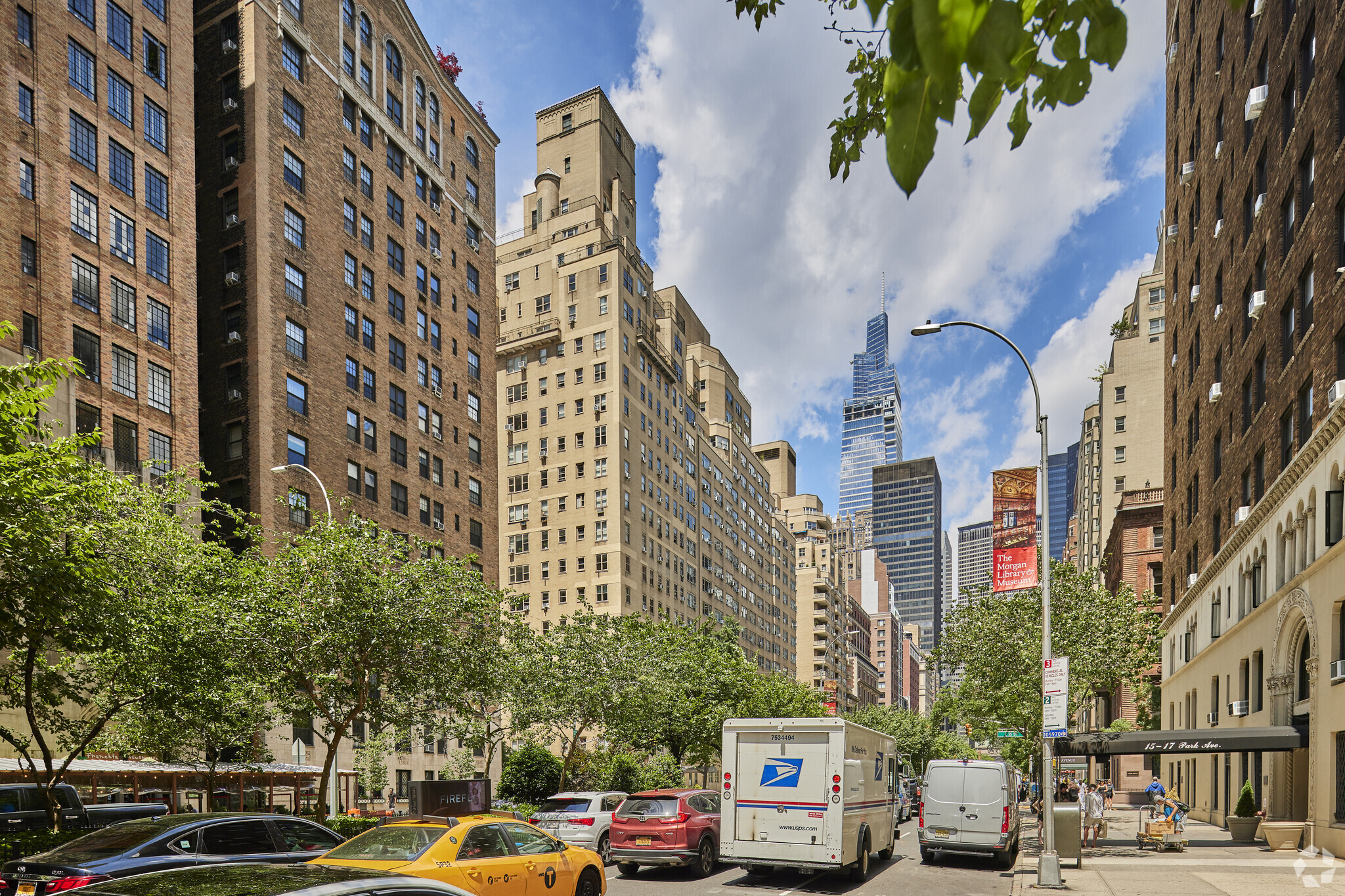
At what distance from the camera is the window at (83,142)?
115 ft

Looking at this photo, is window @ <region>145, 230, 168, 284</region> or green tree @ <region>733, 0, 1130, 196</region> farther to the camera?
window @ <region>145, 230, 168, 284</region>

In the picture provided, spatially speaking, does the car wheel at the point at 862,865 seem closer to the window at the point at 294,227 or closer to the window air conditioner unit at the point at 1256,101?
the window air conditioner unit at the point at 1256,101

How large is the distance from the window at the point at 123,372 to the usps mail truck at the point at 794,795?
28.5 m

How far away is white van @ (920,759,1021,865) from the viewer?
71.9ft

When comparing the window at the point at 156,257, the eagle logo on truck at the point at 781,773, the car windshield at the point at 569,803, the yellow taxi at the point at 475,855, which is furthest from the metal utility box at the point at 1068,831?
the window at the point at 156,257

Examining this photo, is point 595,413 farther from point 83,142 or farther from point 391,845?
point 391,845

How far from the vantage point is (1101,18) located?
2.68 m

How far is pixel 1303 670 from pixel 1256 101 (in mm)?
16263

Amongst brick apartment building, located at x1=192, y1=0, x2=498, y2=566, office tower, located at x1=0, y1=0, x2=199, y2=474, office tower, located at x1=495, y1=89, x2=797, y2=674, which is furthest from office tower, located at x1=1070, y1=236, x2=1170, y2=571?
office tower, located at x1=0, y1=0, x2=199, y2=474

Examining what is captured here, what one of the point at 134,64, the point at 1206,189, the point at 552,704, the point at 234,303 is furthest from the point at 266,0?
the point at 1206,189

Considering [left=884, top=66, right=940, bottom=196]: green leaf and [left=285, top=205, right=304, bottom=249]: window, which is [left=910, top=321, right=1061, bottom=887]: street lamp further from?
[left=285, top=205, right=304, bottom=249]: window

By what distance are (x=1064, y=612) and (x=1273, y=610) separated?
1017cm

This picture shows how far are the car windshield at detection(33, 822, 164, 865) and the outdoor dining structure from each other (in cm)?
1280

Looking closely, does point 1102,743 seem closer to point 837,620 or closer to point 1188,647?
point 1188,647
